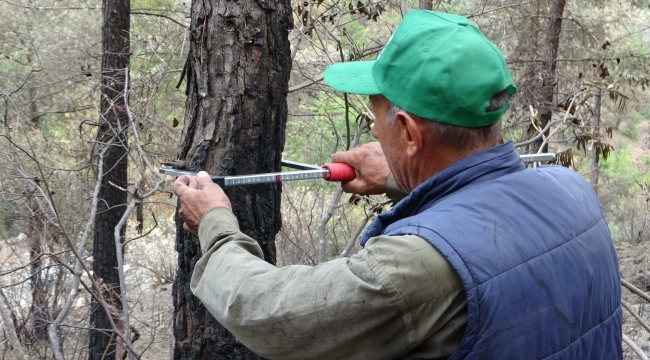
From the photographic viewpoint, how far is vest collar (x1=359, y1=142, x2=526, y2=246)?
152 cm

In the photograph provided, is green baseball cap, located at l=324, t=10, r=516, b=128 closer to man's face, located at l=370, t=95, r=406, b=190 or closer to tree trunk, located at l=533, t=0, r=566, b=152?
man's face, located at l=370, t=95, r=406, b=190

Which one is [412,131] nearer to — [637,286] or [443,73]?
[443,73]

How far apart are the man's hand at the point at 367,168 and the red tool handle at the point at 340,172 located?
0.01 m

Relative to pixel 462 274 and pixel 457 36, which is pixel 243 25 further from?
pixel 462 274

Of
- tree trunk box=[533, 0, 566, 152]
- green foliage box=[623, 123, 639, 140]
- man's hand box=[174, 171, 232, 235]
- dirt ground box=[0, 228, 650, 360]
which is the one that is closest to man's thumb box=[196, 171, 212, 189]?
man's hand box=[174, 171, 232, 235]

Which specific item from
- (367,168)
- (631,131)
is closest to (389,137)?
(367,168)

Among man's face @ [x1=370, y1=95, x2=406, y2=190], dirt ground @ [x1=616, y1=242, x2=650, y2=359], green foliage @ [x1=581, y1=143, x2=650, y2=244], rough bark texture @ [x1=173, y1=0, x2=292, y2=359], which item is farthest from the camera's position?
green foliage @ [x1=581, y1=143, x2=650, y2=244]

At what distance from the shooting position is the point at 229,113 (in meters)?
2.59

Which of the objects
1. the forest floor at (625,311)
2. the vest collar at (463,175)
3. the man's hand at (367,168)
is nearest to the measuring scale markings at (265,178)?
the man's hand at (367,168)

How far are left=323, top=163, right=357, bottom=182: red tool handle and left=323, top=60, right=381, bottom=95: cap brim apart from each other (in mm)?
442

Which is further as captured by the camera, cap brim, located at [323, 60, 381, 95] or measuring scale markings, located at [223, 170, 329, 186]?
measuring scale markings, located at [223, 170, 329, 186]

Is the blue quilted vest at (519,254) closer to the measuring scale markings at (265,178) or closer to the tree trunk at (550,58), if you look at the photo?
the measuring scale markings at (265,178)

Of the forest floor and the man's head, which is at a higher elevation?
the man's head

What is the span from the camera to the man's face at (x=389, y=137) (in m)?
1.62
